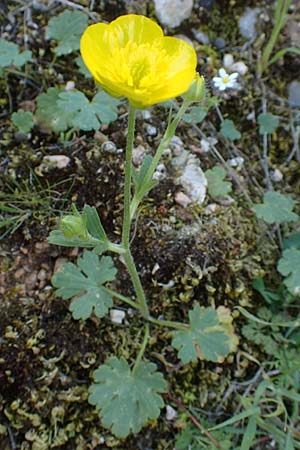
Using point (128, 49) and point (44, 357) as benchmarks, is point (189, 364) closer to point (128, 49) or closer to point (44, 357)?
point (44, 357)

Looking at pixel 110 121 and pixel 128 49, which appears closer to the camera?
pixel 128 49

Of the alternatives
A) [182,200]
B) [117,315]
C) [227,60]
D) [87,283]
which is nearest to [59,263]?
[87,283]

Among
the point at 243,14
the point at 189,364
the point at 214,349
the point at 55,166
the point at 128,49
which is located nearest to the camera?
the point at 128,49

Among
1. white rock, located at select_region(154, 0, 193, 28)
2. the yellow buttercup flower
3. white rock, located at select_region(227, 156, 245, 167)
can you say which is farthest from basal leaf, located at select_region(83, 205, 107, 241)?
white rock, located at select_region(154, 0, 193, 28)

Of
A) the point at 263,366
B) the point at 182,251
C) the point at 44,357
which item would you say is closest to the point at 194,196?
the point at 182,251

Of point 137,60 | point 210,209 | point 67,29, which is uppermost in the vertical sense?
point 137,60

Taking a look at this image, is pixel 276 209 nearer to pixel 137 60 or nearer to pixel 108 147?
pixel 108 147
